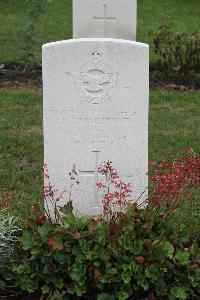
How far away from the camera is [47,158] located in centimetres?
463

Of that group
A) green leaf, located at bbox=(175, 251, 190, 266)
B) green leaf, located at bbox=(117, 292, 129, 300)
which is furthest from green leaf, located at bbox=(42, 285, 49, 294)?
green leaf, located at bbox=(175, 251, 190, 266)

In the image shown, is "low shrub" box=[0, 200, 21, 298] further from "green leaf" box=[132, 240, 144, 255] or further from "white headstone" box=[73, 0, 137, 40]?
"white headstone" box=[73, 0, 137, 40]

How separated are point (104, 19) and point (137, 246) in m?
4.84

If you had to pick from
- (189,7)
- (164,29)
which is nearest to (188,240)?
(164,29)

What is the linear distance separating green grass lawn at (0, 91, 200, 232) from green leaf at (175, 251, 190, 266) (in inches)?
33.0

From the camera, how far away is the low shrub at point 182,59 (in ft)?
31.9

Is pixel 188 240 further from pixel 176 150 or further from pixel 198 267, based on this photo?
pixel 176 150

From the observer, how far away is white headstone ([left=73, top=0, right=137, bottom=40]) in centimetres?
813

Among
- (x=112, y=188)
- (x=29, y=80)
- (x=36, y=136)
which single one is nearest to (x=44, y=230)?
(x=112, y=188)

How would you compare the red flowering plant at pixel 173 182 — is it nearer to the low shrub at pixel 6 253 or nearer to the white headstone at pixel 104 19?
the low shrub at pixel 6 253

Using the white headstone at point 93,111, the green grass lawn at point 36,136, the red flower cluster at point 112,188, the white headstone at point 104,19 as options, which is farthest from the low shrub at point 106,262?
the white headstone at point 104,19

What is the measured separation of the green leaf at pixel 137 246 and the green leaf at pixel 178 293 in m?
0.30

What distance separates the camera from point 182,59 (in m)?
Result: 9.80

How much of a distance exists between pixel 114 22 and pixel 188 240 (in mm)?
4555
